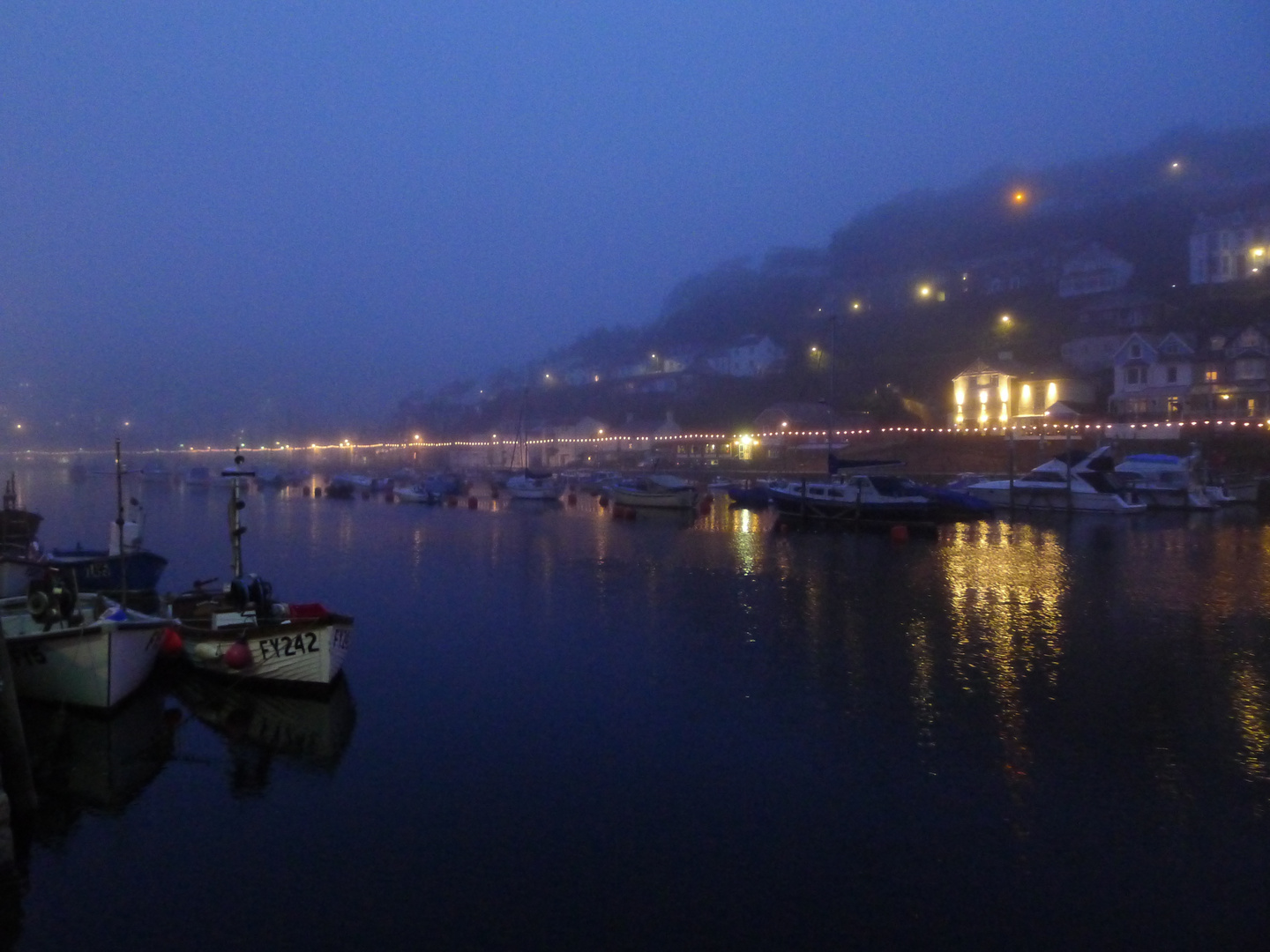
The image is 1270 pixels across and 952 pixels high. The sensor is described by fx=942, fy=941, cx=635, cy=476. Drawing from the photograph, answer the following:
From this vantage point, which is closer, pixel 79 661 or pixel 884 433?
pixel 79 661

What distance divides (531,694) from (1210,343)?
194 ft

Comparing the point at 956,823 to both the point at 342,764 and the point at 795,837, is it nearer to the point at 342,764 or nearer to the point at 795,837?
the point at 795,837

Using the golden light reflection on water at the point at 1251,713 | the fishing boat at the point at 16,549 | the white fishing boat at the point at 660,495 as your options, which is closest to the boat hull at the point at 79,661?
the fishing boat at the point at 16,549

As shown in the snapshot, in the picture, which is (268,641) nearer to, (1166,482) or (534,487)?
(1166,482)

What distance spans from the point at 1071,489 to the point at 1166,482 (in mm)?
5079

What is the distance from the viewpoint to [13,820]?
828 cm

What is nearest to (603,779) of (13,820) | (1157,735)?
(13,820)


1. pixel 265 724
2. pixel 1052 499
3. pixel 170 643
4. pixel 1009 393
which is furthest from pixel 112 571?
pixel 1009 393

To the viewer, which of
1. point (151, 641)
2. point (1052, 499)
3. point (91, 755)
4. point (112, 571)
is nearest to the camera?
point (91, 755)

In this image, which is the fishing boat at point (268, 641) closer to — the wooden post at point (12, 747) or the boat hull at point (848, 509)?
the wooden post at point (12, 747)

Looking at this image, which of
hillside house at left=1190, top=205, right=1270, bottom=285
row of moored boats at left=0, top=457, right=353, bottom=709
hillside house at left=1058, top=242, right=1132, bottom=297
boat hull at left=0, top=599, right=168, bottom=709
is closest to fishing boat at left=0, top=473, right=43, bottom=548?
row of moored boats at left=0, top=457, right=353, bottom=709

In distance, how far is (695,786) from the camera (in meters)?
9.08

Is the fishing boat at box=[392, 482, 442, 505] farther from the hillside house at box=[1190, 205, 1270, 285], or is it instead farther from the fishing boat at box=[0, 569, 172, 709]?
the hillside house at box=[1190, 205, 1270, 285]

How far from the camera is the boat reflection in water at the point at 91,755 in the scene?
8992 millimetres
